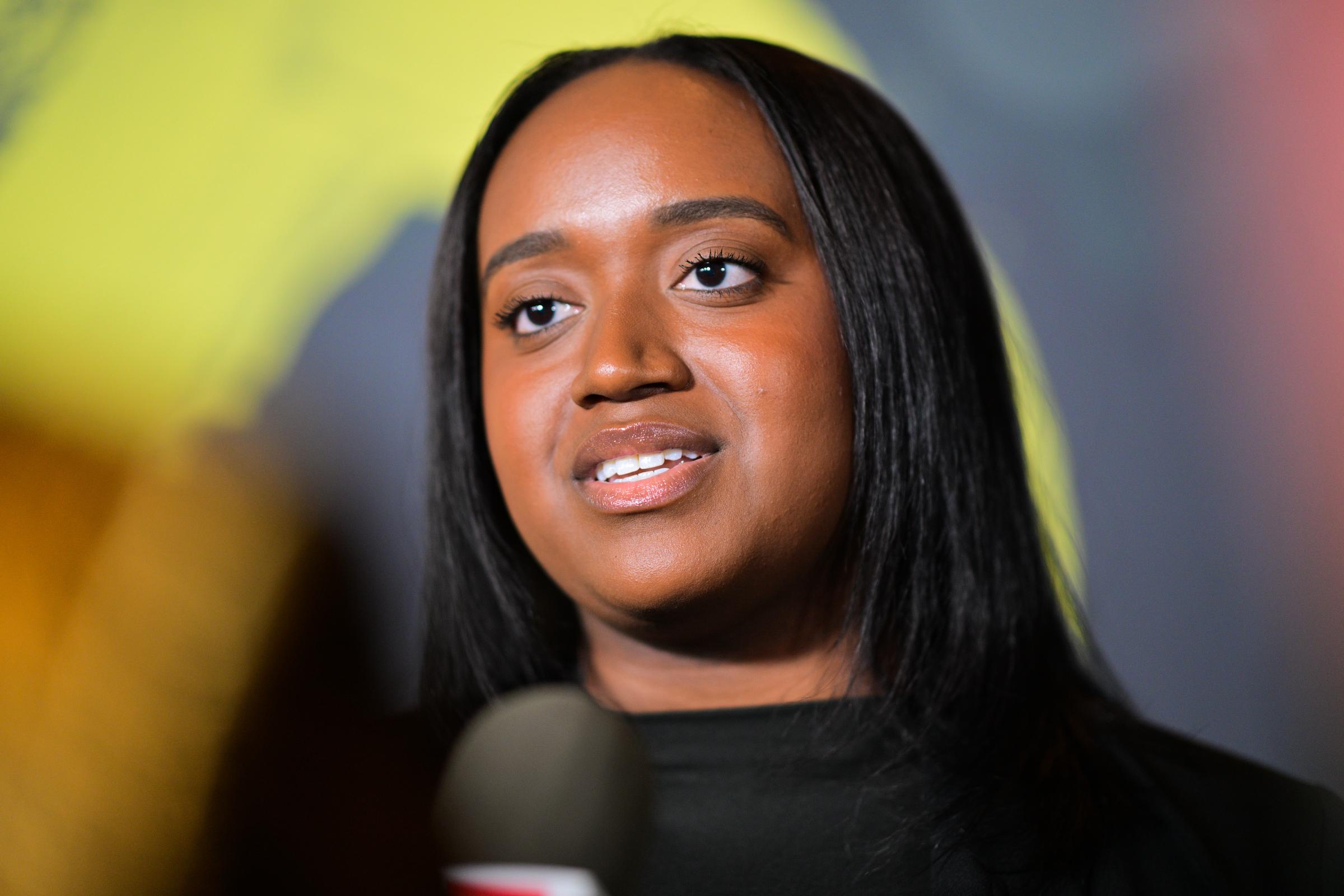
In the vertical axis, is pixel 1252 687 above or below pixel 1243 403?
below

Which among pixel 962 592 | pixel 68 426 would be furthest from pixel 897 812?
pixel 68 426

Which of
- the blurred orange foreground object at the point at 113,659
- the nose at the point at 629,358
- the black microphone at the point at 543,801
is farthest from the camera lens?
the nose at the point at 629,358

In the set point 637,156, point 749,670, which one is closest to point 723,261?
point 637,156

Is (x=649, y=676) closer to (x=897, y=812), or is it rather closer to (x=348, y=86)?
(x=897, y=812)

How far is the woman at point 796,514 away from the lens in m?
1.03

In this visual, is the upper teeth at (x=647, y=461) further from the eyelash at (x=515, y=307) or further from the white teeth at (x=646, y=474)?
the eyelash at (x=515, y=307)

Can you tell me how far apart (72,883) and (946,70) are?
5.54 feet

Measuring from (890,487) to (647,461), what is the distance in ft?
0.83

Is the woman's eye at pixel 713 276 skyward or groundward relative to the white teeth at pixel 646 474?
skyward

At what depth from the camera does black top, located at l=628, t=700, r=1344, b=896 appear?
103 centimetres

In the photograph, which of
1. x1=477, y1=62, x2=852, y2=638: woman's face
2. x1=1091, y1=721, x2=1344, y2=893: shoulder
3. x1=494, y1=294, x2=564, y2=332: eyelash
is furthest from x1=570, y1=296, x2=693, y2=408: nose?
x1=1091, y1=721, x2=1344, y2=893: shoulder

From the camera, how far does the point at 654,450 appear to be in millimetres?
1028

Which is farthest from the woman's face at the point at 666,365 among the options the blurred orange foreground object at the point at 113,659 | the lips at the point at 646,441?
the blurred orange foreground object at the point at 113,659

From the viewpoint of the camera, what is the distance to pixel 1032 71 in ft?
6.15
